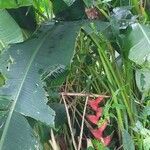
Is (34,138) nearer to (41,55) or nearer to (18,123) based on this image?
(18,123)

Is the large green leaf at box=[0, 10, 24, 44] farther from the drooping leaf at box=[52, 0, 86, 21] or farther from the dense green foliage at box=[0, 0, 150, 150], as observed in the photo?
the drooping leaf at box=[52, 0, 86, 21]

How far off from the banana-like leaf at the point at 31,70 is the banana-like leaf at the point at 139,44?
14cm

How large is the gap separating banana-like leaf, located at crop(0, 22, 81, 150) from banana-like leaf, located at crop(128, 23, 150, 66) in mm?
143

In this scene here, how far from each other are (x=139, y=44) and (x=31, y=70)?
0.27 metres

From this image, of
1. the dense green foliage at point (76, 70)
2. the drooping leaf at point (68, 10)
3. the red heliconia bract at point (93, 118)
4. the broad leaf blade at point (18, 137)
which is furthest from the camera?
the drooping leaf at point (68, 10)

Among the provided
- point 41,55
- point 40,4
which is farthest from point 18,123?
point 40,4

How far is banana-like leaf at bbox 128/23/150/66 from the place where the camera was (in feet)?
3.00

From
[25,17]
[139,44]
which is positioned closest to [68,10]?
[25,17]

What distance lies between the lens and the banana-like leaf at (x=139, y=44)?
3.00ft

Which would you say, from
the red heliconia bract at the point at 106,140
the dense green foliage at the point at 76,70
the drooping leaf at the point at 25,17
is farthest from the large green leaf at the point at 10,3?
the red heliconia bract at the point at 106,140

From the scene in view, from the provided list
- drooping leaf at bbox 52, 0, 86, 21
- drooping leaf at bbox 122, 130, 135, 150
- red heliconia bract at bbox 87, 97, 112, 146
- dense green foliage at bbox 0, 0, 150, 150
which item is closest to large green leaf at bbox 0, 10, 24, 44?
dense green foliage at bbox 0, 0, 150, 150

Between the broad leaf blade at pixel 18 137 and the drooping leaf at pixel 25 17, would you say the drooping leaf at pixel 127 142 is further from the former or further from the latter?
the drooping leaf at pixel 25 17

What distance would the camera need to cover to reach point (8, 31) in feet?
3.31

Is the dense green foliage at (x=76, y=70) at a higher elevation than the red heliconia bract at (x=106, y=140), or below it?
higher
